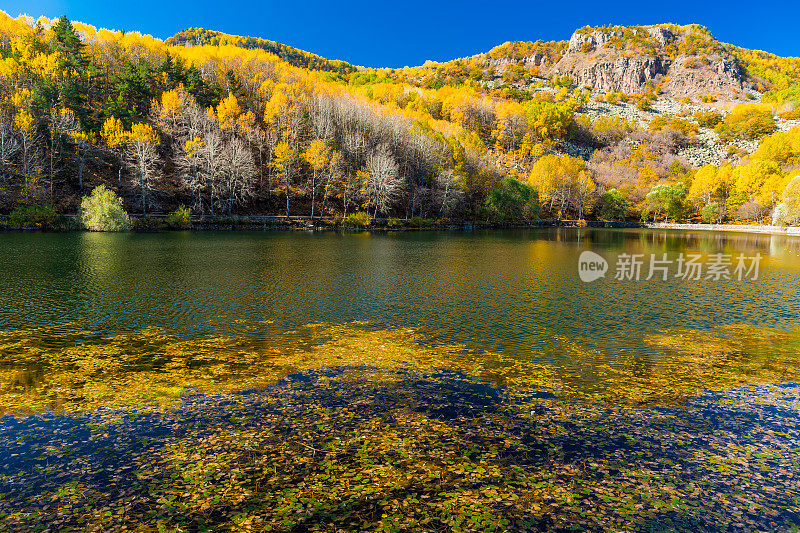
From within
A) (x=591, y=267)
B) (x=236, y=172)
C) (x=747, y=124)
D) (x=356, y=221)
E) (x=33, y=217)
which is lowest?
(x=591, y=267)

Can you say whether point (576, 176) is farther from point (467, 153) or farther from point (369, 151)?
point (369, 151)

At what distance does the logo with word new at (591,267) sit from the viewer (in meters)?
27.8

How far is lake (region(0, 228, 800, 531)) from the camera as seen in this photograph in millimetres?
6129

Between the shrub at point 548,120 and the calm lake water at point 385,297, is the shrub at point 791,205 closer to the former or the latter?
the calm lake water at point 385,297

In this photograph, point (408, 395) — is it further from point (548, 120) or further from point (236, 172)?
point (548, 120)

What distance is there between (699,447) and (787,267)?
1378 inches

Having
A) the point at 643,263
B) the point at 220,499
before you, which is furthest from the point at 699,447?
the point at 643,263

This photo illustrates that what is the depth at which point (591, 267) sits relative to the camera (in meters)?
32.4

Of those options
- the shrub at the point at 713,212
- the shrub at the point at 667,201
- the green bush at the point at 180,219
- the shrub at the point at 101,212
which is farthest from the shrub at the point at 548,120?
the shrub at the point at 101,212

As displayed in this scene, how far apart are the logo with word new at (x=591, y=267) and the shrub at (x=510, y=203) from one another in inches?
1933

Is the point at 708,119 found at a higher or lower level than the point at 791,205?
higher

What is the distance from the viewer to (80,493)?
6.11 metres

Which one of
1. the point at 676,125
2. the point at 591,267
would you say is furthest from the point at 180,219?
the point at 676,125

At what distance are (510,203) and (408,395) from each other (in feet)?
287
